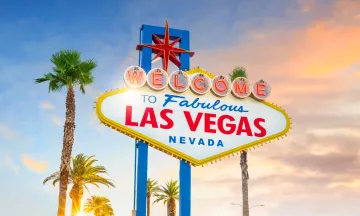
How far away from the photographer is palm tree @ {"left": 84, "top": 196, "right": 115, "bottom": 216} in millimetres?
79438

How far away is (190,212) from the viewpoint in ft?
82.1

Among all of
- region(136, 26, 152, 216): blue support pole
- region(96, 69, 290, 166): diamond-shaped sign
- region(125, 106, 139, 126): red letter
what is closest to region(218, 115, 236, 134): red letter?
region(96, 69, 290, 166): diamond-shaped sign

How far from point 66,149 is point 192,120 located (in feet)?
42.1

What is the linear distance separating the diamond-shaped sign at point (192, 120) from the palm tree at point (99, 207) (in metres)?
55.7

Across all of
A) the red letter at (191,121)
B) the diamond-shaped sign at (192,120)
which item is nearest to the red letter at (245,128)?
the diamond-shaped sign at (192,120)

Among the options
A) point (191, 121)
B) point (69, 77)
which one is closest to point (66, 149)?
point (69, 77)

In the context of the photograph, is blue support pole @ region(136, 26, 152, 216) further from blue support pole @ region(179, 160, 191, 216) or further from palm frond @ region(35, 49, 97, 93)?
palm frond @ region(35, 49, 97, 93)

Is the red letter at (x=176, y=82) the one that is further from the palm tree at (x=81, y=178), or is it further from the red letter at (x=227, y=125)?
the palm tree at (x=81, y=178)

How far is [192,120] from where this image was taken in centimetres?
2602

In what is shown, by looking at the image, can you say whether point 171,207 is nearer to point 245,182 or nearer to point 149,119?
point 245,182

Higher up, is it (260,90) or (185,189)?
(260,90)

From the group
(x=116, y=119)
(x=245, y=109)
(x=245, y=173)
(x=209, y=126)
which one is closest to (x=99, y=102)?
(x=116, y=119)

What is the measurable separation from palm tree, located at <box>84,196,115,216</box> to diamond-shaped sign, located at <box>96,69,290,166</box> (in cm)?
5567

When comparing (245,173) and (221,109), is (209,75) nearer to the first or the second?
(221,109)
